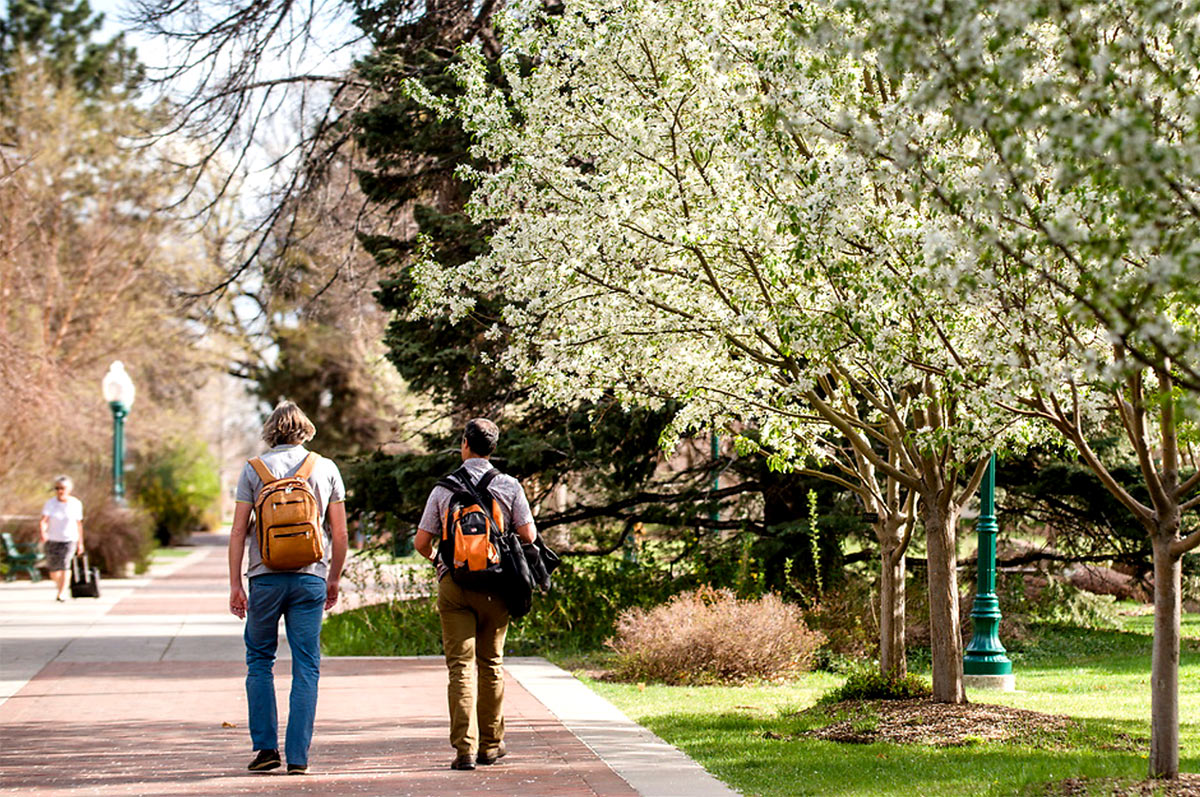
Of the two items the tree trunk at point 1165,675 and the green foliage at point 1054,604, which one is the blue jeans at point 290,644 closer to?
the tree trunk at point 1165,675

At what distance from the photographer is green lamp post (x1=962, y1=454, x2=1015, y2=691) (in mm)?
11883

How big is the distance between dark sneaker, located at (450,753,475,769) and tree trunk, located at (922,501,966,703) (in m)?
3.38

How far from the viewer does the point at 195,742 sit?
27.9 feet

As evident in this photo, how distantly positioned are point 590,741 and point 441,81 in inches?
297

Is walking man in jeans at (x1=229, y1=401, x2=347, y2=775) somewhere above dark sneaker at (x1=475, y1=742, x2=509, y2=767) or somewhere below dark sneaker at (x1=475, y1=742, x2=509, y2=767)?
above

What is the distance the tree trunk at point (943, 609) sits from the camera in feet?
30.6

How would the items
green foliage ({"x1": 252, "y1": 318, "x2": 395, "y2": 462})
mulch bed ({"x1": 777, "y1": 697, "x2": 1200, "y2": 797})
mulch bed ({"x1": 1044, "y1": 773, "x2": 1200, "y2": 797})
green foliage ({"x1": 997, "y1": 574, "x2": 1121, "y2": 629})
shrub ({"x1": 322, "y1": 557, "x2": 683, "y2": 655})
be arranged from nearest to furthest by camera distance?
mulch bed ({"x1": 1044, "y1": 773, "x2": 1200, "y2": 797}) < mulch bed ({"x1": 777, "y1": 697, "x2": 1200, "y2": 797}) < shrub ({"x1": 322, "y1": 557, "x2": 683, "y2": 655}) < green foliage ({"x1": 997, "y1": 574, "x2": 1121, "y2": 629}) < green foliage ({"x1": 252, "y1": 318, "x2": 395, "y2": 462})

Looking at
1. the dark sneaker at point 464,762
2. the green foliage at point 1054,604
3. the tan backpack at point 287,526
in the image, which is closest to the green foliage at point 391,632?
the green foliage at point 1054,604

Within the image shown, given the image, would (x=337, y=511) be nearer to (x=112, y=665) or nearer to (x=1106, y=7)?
(x=1106, y=7)

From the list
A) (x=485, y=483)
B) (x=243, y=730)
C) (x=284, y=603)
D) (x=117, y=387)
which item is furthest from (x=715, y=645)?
(x=117, y=387)

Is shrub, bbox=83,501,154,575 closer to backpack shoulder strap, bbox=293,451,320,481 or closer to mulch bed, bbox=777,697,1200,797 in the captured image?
mulch bed, bbox=777,697,1200,797

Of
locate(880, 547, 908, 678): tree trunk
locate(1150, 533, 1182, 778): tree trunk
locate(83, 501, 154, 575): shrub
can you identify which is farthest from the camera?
locate(83, 501, 154, 575): shrub

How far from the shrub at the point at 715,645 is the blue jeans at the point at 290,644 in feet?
16.5

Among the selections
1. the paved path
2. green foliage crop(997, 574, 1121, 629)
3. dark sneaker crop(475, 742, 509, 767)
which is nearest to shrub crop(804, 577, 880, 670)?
green foliage crop(997, 574, 1121, 629)
